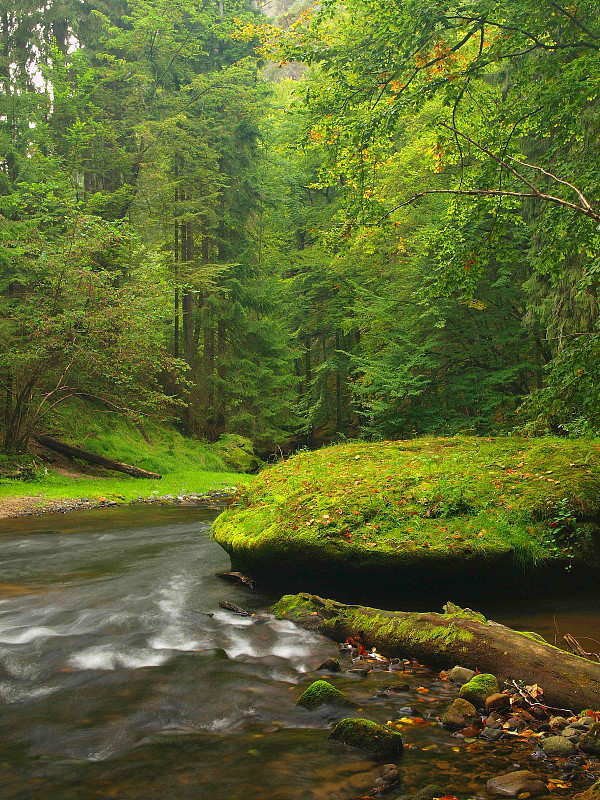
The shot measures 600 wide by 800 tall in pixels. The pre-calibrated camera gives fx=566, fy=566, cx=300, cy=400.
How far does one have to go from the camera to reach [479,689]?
365 cm

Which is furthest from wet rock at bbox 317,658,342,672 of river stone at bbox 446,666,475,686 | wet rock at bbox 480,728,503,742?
wet rock at bbox 480,728,503,742

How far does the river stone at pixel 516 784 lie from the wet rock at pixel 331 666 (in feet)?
5.72

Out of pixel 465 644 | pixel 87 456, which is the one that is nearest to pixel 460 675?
pixel 465 644

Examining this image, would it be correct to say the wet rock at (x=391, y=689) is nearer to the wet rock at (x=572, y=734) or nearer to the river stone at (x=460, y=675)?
the river stone at (x=460, y=675)

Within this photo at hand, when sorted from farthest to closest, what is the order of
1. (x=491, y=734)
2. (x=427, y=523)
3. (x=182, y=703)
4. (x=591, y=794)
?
(x=427, y=523)
(x=182, y=703)
(x=491, y=734)
(x=591, y=794)

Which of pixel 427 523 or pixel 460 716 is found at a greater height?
pixel 427 523

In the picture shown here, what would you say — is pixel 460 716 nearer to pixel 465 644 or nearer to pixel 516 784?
pixel 516 784

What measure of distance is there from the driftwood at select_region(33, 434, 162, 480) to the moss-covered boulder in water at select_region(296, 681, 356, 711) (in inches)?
629

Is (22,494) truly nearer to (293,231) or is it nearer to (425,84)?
(425,84)

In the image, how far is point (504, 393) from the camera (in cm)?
1591

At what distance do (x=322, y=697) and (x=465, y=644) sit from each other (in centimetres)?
117

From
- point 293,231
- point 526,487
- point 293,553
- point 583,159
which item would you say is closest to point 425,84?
point 583,159

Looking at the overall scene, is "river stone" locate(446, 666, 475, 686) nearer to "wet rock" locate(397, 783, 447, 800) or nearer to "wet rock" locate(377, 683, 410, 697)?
"wet rock" locate(377, 683, 410, 697)

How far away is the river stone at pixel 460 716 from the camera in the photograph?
3.37 meters
